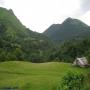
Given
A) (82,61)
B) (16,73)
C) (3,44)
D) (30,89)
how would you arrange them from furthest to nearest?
(3,44), (82,61), (16,73), (30,89)

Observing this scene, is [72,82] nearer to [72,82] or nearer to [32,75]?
[72,82]

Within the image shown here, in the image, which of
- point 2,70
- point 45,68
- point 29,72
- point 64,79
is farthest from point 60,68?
point 64,79

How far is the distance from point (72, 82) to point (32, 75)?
33315 millimetres

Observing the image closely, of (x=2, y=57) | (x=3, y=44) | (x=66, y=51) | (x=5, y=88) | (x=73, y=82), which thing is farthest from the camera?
(x=3, y=44)

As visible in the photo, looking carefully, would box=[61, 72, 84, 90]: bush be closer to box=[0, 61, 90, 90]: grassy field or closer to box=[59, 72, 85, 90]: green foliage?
box=[59, 72, 85, 90]: green foliage

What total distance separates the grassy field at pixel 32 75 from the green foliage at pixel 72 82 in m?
13.6

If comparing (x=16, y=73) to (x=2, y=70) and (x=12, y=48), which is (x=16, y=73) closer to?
(x=2, y=70)

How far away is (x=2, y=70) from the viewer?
65000mm

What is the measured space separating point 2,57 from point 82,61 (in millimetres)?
32202

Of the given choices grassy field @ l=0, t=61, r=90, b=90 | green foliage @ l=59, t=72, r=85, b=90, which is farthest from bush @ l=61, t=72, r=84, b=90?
grassy field @ l=0, t=61, r=90, b=90

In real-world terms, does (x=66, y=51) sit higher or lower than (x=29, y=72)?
Result: higher

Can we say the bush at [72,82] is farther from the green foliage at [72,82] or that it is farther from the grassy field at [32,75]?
the grassy field at [32,75]

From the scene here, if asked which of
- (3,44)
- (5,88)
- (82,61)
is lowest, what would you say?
(5,88)

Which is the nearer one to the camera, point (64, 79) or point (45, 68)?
point (64, 79)
